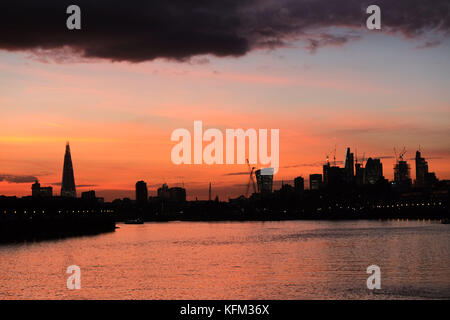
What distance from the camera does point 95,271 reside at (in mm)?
78000

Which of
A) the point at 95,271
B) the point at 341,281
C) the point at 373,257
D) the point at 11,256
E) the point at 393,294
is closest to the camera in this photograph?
the point at 393,294

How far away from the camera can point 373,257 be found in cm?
9300

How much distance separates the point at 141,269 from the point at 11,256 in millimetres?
37507
